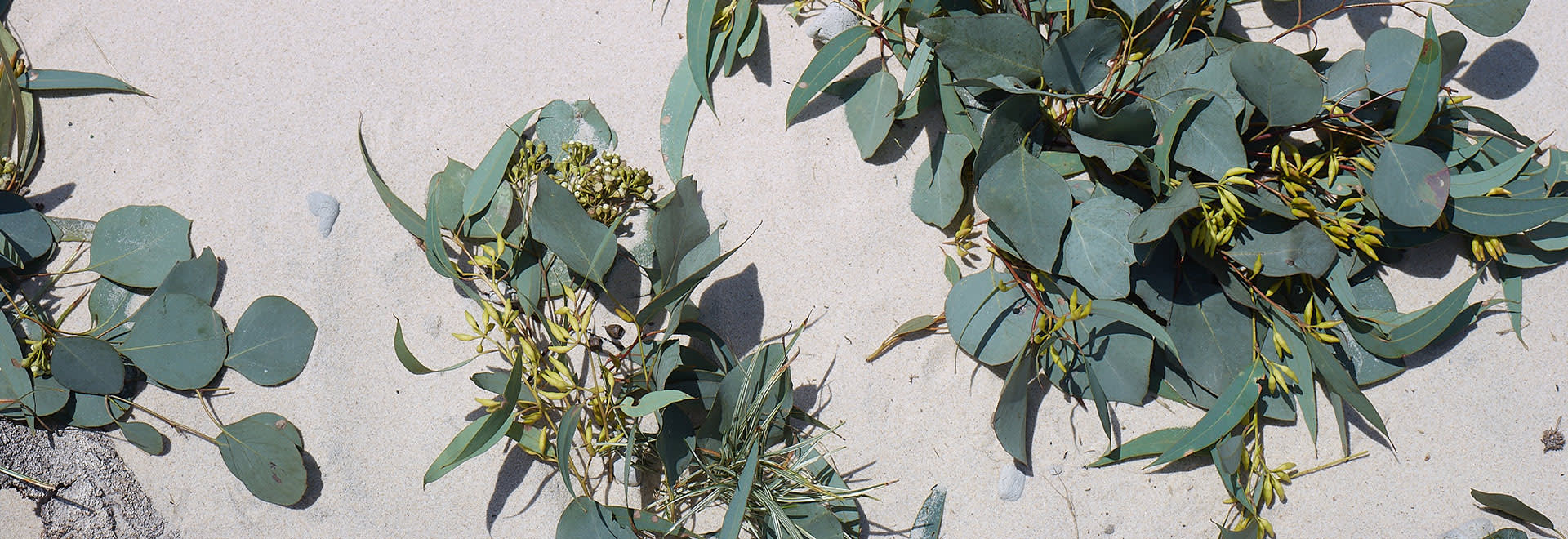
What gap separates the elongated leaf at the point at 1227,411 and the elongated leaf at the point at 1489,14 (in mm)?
658

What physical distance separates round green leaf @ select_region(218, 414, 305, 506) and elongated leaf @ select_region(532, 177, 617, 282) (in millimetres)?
563

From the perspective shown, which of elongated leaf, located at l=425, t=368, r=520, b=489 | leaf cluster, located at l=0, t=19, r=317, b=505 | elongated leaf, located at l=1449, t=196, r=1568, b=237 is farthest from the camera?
leaf cluster, located at l=0, t=19, r=317, b=505

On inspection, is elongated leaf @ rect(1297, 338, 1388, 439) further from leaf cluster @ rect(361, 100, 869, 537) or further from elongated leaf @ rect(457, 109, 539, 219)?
elongated leaf @ rect(457, 109, 539, 219)

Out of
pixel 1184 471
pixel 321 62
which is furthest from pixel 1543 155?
pixel 321 62

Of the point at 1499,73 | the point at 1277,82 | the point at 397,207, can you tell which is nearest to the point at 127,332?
the point at 397,207

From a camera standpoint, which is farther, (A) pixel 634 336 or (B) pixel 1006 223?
(A) pixel 634 336

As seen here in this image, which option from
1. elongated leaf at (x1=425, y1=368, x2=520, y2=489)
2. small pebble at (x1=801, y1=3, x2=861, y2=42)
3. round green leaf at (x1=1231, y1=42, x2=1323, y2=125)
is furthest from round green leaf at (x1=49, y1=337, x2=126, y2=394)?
round green leaf at (x1=1231, y1=42, x2=1323, y2=125)

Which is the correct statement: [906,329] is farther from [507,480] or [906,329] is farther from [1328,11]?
[1328,11]

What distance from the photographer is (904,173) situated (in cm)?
153

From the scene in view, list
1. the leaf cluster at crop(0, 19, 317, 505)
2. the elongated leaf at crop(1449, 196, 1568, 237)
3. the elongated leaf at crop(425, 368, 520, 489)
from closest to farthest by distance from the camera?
the elongated leaf at crop(425, 368, 520, 489) < the elongated leaf at crop(1449, 196, 1568, 237) < the leaf cluster at crop(0, 19, 317, 505)

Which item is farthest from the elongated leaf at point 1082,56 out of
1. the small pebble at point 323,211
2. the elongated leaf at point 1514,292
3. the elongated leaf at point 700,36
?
the small pebble at point 323,211

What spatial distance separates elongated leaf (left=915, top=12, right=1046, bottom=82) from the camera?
132 centimetres

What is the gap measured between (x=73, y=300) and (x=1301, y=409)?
6.95 ft

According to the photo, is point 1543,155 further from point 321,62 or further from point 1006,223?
point 321,62
